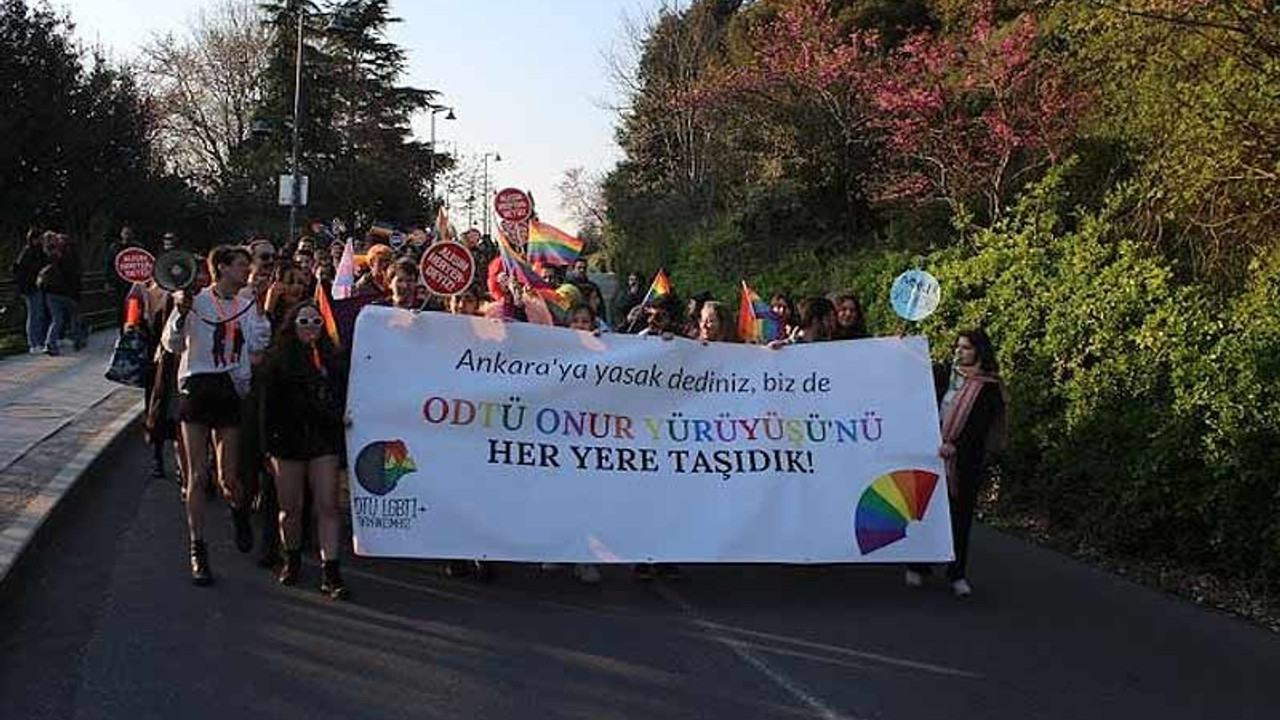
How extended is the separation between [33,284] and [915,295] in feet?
44.0

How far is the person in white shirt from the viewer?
741 cm

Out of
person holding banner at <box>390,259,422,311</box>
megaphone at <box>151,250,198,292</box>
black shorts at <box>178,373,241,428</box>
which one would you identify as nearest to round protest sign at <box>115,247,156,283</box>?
person holding banner at <box>390,259,422,311</box>

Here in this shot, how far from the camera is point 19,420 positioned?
39.3ft

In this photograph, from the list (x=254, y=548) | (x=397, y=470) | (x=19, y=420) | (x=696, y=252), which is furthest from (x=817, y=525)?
(x=696, y=252)

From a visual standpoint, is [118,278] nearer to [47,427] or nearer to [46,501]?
[47,427]

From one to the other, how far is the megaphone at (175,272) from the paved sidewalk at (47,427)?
161 cm

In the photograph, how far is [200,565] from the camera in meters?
7.34

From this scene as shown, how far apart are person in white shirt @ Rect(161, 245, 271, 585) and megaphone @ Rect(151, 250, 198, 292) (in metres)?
0.12

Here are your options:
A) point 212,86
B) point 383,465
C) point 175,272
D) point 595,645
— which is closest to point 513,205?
point 175,272

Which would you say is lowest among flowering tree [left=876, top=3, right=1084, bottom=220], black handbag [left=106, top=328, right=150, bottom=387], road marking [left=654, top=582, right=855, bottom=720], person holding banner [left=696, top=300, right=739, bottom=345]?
road marking [left=654, top=582, right=855, bottom=720]

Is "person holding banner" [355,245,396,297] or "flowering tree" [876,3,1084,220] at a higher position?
"flowering tree" [876,3,1084,220]

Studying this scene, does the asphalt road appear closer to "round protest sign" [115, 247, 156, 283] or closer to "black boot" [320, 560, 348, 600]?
"black boot" [320, 560, 348, 600]

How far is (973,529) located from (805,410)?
291 cm

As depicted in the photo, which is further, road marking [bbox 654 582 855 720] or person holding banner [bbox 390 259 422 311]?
person holding banner [bbox 390 259 422 311]
